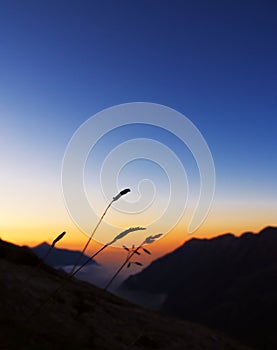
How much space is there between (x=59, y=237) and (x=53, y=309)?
15.8 m

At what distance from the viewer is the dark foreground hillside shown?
58.9 feet

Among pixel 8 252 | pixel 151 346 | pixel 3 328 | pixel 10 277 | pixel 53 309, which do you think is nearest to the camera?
pixel 3 328

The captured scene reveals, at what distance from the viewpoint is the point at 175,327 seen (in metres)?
28.5

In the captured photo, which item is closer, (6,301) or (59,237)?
(59,237)

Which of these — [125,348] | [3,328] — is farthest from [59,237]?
[125,348]

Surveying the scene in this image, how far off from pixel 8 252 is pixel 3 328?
A: 1940 centimetres

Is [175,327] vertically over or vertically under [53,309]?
over

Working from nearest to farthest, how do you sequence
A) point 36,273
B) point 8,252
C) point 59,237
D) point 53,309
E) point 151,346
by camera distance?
1. point 59,237
2. point 151,346
3. point 53,309
4. point 36,273
5. point 8,252

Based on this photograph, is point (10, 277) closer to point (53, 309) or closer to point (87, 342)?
point (53, 309)

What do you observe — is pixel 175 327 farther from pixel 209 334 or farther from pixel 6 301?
pixel 6 301

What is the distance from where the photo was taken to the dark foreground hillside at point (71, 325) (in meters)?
18.0

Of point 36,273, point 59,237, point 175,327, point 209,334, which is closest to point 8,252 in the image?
point 36,273

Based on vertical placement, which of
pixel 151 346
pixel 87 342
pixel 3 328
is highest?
pixel 151 346

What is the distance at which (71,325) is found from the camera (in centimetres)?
2153
